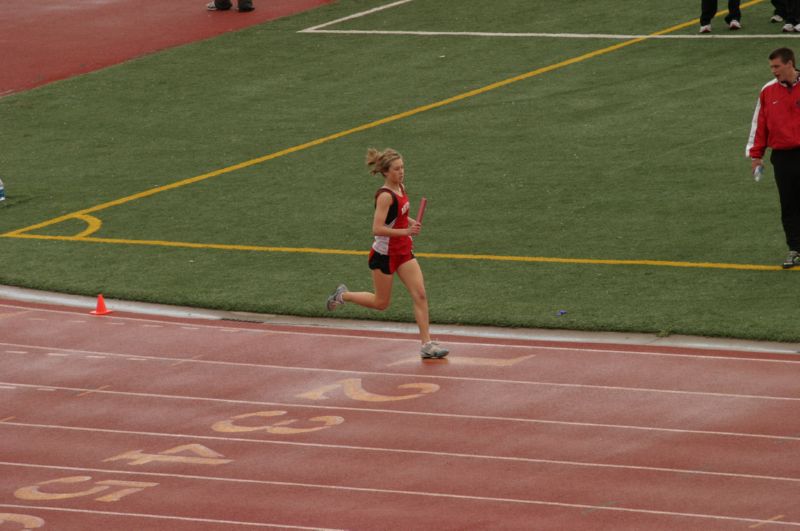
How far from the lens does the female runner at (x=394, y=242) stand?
13508mm

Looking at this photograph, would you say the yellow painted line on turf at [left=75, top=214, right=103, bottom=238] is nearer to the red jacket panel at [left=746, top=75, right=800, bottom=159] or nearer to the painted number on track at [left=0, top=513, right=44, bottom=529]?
the red jacket panel at [left=746, top=75, right=800, bottom=159]

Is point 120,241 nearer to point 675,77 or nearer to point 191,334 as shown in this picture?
point 191,334

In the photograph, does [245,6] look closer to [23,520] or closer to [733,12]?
[733,12]

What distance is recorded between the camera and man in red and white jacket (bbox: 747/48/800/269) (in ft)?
49.6

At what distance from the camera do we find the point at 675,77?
24.5 m

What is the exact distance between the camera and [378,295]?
46.3 ft

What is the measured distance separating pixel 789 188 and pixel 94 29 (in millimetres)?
21110

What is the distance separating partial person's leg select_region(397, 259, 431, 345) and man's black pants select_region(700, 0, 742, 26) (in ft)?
45.7

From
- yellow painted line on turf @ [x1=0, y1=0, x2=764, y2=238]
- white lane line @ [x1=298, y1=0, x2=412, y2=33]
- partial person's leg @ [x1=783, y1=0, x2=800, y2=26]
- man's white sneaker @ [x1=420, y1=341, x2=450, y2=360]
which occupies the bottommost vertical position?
man's white sneaker @ [x1=420, y1=341, x2=450, y2=360]

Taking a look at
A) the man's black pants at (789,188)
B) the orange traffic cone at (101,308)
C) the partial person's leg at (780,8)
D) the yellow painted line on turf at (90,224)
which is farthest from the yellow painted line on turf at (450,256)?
the partial person's leg at (780,8)

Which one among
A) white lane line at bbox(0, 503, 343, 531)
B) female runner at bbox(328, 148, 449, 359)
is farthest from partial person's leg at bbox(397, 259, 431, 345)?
white lane line at bbox(0, 503, 343, 531)

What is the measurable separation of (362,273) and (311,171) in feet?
16.7

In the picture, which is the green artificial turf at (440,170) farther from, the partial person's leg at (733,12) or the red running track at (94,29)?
the red running track at (94,29)

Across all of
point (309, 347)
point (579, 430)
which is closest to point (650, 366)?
point (579, 430)
